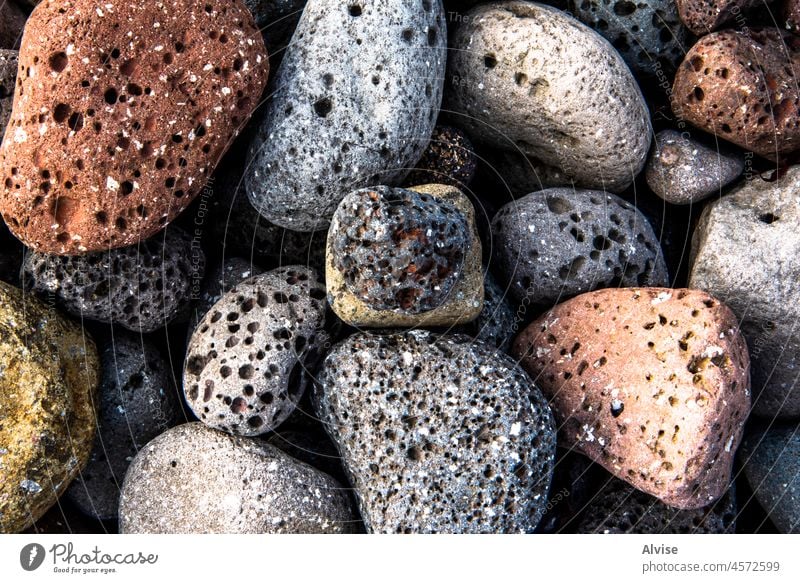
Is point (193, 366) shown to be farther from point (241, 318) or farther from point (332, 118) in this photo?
point (332, 118)

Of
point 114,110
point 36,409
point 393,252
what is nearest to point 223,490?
point 36,409

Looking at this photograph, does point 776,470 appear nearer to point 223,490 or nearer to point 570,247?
point 570,247

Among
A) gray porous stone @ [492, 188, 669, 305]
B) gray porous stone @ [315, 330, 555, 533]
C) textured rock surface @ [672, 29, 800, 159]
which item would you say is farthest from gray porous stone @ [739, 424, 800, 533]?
textured rock surface @ [672, 29, 800, 159]

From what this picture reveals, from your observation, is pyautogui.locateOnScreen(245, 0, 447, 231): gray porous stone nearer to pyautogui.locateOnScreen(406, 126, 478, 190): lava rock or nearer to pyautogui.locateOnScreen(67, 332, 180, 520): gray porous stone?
pyautogui.locateOnScreen(406, 126, 478, 190): lava rock

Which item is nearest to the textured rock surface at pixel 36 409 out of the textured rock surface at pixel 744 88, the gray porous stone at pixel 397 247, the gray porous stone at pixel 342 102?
the gray porous stone at pixel 342 102

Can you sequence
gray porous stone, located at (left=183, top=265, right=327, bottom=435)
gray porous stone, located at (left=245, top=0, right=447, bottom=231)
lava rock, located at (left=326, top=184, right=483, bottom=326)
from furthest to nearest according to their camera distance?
gray porous stone, located at (left=245, top=0, right=447, bottom=231) → gray porous stone, located at (left=183, top=265, right=327, bottom=435) → lava rock, located at (left=326, top=184, right=483, bottom=326)

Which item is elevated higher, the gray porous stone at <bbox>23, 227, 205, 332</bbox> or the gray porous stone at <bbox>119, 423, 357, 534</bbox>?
the gray porous stone at <bbox>23, 227, 205, 332</bbox>
